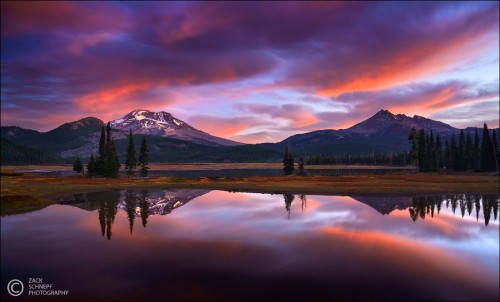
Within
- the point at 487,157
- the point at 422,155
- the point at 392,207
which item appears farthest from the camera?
the point at 422,155

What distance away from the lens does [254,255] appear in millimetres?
21109

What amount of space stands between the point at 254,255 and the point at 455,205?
125ft

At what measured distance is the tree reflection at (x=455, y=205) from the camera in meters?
38.9

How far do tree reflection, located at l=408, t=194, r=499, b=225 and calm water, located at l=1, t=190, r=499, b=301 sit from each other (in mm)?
725

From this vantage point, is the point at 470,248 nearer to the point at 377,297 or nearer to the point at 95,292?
the point at 377,297

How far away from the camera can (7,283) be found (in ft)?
52.0

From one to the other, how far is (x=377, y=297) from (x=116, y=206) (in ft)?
125

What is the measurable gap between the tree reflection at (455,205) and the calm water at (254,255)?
725 millimetres

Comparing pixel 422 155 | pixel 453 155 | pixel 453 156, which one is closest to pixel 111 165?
pixel 422 155

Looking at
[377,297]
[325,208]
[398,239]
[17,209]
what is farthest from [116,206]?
[377,297]

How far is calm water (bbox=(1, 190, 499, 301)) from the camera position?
15219 mm
